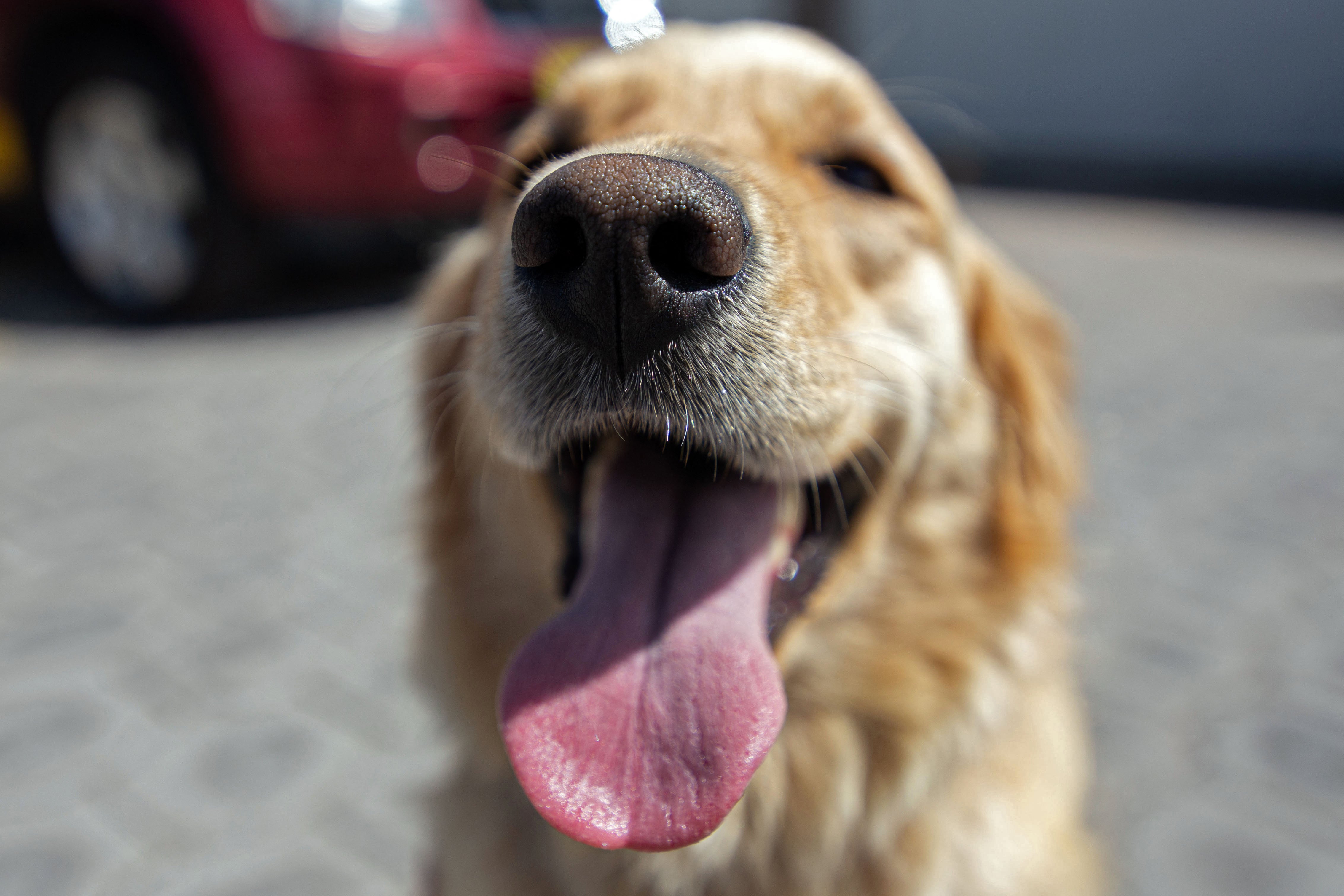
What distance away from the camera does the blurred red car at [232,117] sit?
223 inches

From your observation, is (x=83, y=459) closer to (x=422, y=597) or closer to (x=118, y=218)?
(x=118, y=218)

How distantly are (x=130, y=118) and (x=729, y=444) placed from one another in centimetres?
606

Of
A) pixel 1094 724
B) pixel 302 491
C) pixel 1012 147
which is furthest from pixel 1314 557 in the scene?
pixel 1012 147

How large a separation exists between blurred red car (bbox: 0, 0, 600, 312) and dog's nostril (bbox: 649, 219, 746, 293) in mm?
4526

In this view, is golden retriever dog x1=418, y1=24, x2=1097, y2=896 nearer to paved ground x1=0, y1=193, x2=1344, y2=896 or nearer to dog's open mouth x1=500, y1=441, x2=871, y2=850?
dog's open mouth x1=500, y1=441, x2=871, y2=850

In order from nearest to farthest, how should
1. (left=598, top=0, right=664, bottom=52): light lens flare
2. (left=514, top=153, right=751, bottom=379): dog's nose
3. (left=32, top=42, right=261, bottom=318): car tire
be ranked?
(left=514, top=153, right=751, bottom=379): dog's nose → (left=598, top=0, right=664, bottom=52): light lens flare → (left=32, top=42, right=261, bottom=318): car tire

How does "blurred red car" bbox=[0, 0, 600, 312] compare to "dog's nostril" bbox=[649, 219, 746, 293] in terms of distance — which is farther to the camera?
"blurred red car" bbox=[0, 0, 600, 312]

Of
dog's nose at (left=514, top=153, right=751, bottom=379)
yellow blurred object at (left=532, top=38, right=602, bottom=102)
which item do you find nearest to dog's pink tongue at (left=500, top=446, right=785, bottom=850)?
dog's nose at (left=514, top=153, right=751, bottom=379)

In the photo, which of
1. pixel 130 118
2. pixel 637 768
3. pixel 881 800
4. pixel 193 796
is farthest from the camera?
pixel 130 118

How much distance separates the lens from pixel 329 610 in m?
3.61

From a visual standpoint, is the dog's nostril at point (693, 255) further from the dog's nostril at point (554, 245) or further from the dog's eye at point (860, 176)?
the dog's eye at point (860, 176)

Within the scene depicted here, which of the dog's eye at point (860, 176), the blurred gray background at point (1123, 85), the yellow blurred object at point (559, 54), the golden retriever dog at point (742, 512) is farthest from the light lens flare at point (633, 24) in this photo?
the blurred gray background at point (1123, 85)

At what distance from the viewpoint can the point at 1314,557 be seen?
12.6ft

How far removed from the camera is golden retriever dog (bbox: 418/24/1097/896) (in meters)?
1.48
